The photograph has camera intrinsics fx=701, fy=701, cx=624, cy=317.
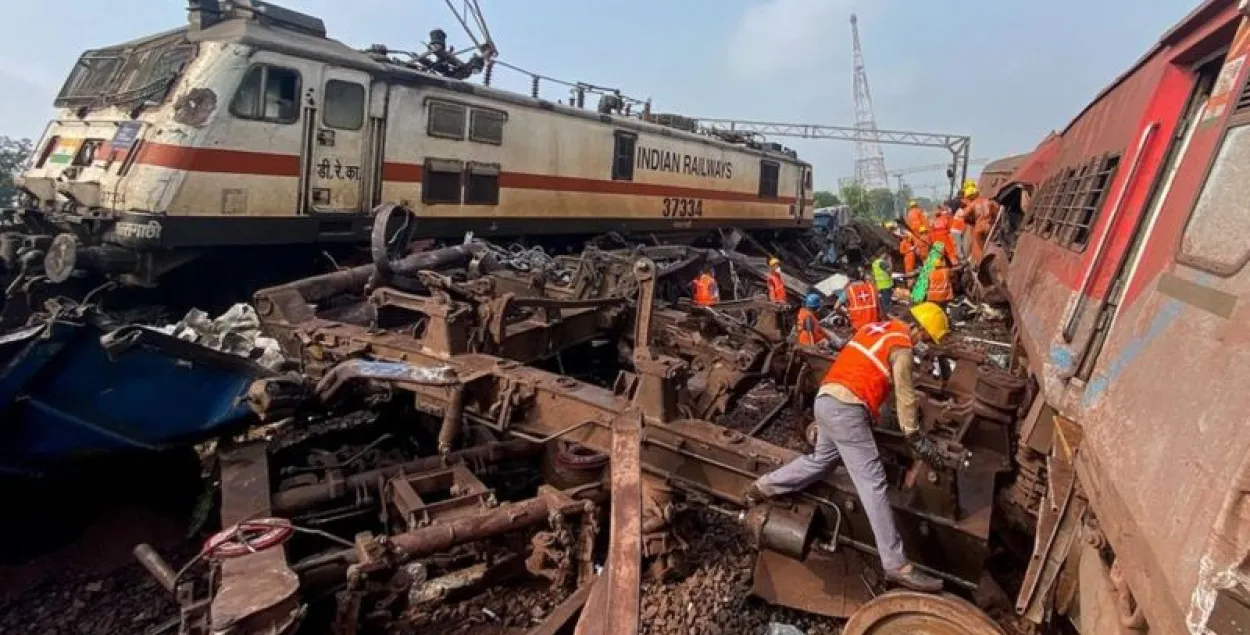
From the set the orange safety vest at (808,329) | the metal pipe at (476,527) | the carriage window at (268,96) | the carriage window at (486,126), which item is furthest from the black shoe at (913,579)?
the carriage window at (486,126)

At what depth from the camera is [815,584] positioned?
10.9 feet

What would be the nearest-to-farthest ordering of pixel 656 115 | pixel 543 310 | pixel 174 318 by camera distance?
pixel 543 310 < pixel 174 318 < pixel 656 115

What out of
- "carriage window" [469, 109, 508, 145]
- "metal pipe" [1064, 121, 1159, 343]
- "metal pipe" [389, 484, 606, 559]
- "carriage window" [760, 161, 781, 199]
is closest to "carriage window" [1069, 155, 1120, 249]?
"metal pipe" [1064, 121, 1159, 343]

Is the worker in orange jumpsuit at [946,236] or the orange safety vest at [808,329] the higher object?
the worker in orange jumpsuit at [946,236]

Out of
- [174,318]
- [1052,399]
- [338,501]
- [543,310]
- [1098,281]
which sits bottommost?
[174,318]

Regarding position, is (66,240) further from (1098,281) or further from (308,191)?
(1098,281)

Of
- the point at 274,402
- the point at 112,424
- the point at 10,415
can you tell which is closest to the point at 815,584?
the point at 274,402

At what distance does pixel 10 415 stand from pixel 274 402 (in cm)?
110

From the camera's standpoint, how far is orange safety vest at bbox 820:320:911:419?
11.0ft

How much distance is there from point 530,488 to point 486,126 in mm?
5650

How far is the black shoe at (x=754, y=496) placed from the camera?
3147 mm

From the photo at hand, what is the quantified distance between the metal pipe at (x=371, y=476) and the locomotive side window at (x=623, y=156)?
7.58m

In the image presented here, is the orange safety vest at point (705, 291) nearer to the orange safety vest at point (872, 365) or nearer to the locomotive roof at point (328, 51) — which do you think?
the locomotive roof at point (328, 51)

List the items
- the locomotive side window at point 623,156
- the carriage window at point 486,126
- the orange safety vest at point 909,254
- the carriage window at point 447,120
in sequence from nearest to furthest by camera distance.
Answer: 1. the carriage window at point 447,120
2. the carriage window at point 486,126
3. the locomotive side window at point 623,156
4. the orange safety vest at point 909,254
